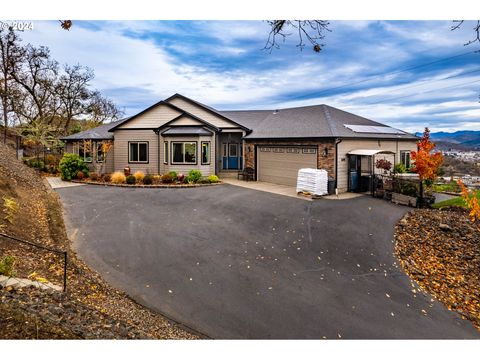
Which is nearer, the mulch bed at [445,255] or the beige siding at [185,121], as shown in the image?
the mulch bed at [445,255]

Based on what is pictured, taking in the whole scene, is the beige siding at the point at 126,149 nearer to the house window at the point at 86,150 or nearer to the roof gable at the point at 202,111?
the house window at the point at 86,150

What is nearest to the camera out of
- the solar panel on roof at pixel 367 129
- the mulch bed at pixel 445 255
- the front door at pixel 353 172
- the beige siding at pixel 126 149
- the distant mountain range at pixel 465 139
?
the mulch bed at pixel 445 255

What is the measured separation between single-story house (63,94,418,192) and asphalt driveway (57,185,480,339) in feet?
10.7

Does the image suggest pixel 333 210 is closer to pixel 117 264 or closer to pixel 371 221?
pixel 371 221

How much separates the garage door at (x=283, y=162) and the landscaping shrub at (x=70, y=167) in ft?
34.7

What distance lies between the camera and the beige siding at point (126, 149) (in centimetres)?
1808

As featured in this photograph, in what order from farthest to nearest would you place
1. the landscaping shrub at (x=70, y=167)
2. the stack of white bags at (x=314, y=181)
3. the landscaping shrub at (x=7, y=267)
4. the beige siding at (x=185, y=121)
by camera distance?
the beige siding at (x=185, y=121)
the landscaping shrub at (x=70, y=167)
the stack of white bags at (x=314, y=181)
the landscaping shrub at (x=7, y=267)

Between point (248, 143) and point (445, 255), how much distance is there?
466 inches

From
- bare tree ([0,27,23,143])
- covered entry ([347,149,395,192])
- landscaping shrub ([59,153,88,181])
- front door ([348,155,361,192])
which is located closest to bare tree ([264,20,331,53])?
covered entry ([347,149,395,192])

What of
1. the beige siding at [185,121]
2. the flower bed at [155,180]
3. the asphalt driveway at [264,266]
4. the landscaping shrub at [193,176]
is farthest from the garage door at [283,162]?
the beige siding at [185,121]

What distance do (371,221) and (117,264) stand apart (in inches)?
296

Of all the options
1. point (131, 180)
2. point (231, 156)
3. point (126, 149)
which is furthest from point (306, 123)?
point (126, 149)

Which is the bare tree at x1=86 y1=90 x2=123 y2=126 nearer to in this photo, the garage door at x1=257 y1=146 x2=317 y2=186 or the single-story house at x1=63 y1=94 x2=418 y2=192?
the single-story house at x1=63 y1=94 x2=418 y2=192

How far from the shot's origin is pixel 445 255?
758cm
